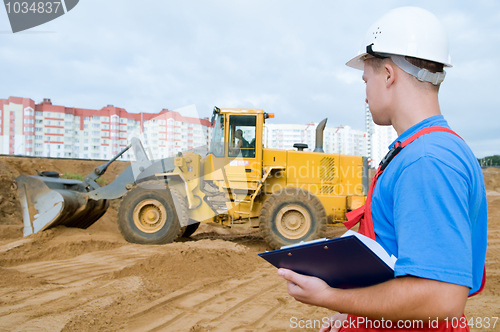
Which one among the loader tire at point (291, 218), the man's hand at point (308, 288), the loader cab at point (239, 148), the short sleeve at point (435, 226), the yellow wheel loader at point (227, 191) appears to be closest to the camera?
the short sleeve at point (435, 226)

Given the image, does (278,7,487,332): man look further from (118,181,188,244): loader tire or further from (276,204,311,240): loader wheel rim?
(118,181,188,244): loader tire

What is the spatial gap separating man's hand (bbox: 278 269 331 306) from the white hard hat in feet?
2.68

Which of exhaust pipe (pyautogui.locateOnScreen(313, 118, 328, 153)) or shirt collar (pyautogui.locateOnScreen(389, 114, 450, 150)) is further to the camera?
exhaust pipe (pyautogui.locateOnScreen(313, 118, 328, 153))

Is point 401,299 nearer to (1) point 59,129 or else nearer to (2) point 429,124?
(2) point 429,124

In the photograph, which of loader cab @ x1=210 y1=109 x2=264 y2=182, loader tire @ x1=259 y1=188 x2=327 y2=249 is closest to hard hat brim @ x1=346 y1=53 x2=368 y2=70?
loader tire @ x1=259 y1=188 x2=327 y2=249

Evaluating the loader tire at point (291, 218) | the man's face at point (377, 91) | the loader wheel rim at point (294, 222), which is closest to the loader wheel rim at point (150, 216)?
the loader tire at point (291, 218)

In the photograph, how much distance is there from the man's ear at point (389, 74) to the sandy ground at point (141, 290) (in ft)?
10.6

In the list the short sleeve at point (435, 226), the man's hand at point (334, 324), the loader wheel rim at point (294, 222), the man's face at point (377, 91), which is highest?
the man's face at point (377, 91)

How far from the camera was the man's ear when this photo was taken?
1.22 metres

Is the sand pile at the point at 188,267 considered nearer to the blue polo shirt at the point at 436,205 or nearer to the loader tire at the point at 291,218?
the loader tire at the point at 291,218

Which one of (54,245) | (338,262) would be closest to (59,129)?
(54,245)

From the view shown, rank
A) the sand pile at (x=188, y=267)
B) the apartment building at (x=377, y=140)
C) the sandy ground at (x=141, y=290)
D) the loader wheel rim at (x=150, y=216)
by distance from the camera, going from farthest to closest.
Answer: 1. the apartment building at (x=377, y=140)
2. the loader wheel rim at (x=150, y=216)
3. the sand pile at (x=188, y=267)
4. the sandy ground at (x=141, y=290)

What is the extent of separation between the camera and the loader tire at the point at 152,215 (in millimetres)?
8461

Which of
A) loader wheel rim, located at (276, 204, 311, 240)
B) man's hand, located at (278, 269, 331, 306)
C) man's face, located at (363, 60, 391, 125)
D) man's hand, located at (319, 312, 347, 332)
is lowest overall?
loader wheel rim, located at (276, 204, 311, 240)
